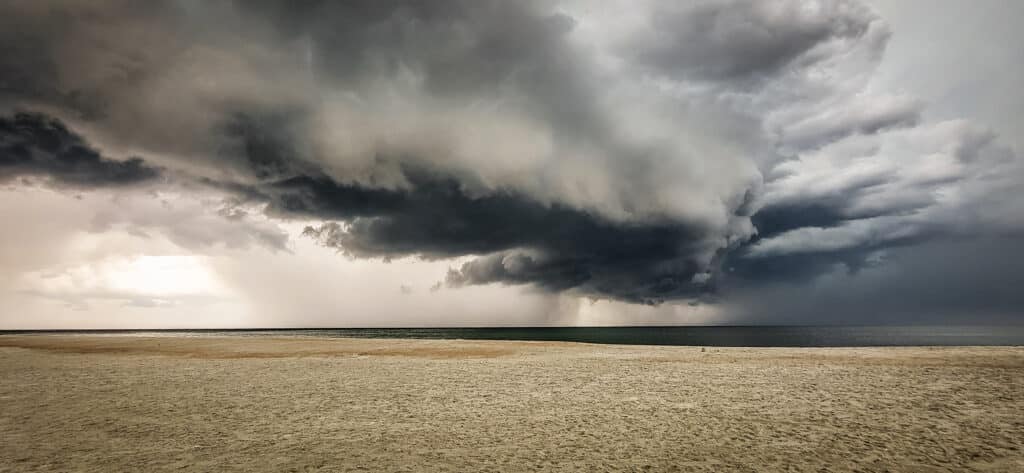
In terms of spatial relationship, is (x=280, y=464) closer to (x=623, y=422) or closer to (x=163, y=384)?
(x=623, y=422)

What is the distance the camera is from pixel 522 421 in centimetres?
1410

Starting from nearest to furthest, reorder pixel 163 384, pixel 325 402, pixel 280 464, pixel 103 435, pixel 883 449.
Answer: pixel 280 464, pixel 883 449, pixel 103 435, pixel 325 402, pixel 163 384

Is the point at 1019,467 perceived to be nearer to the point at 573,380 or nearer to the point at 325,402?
the point at 573,380

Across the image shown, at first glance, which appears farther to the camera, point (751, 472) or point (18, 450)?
point (18, 450)

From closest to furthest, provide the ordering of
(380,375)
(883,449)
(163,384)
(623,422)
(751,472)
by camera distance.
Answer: (751,472) → (883,449) → (623,422) → (163,384) → (380,375)

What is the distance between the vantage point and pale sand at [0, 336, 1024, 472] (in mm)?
10281

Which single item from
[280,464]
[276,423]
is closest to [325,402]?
[276,423]

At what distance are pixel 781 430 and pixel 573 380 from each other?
11341 mm

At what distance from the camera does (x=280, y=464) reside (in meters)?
10.1

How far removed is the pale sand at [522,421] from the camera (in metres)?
10.3

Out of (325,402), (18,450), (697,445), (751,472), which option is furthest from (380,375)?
(751,472)

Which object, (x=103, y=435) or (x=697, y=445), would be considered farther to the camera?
(x=103, y=435)

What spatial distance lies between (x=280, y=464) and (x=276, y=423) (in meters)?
4.47

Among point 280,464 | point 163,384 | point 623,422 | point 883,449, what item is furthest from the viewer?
point 163,384
